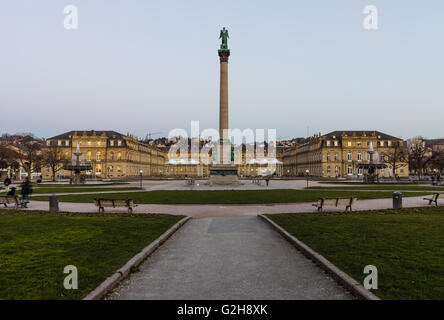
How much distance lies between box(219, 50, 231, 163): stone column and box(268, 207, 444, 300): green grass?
34.4 metres

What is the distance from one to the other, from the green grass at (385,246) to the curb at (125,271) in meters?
4.54

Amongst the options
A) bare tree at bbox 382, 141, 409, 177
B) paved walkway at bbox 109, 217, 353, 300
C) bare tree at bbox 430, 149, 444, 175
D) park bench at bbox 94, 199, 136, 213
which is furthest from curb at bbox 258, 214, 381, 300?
bare tree at bbox 430, 149, 444, 175

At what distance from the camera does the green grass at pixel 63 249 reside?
6.16 metres

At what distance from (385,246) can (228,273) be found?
15.7 feet

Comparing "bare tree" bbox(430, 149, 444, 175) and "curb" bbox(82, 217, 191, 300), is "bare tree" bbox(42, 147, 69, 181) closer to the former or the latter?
"curb" bbox(82, 217, 191, 300)

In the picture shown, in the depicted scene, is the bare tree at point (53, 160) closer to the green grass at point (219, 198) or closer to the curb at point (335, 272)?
the green grass at point (219, 198)

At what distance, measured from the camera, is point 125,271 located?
7.18m

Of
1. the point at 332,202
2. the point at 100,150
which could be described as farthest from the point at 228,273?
the point at 100,150

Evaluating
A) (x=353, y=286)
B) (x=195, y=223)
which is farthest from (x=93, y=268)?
(x=195, y=223)

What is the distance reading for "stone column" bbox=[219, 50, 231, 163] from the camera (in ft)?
166

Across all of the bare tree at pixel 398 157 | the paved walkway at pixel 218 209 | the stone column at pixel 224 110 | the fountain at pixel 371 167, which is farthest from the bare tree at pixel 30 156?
the bare tree at pixel 398 157

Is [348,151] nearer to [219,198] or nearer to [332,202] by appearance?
[219,198]
